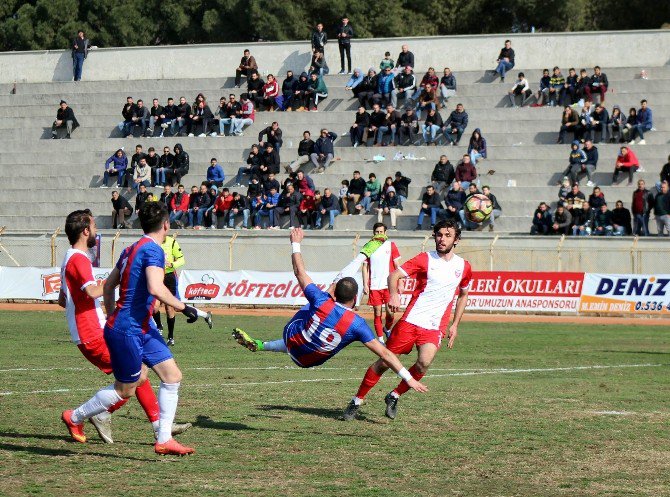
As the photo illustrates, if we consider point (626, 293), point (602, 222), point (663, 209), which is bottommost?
point (626, 293)

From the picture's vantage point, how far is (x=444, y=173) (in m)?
38.0

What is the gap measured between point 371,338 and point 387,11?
5646 cm

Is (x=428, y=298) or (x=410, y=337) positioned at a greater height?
(x=428, y=298)

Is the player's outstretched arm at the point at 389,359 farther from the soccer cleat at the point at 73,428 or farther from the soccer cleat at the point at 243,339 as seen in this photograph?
the soccer cleat at the point at 73,428

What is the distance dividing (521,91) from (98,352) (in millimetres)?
35137

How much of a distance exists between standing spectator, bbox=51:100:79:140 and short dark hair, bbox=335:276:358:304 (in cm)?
3814

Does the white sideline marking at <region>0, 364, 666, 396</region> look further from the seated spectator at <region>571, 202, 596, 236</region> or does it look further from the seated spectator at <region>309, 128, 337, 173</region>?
the seated spectator at <region>309, 128, 337, 173</region>

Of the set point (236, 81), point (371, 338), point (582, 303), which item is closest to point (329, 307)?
point (371, 338)

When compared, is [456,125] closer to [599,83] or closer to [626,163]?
[599,83]

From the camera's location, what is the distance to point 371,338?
34.7 ft

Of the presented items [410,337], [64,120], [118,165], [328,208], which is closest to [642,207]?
[328,208]

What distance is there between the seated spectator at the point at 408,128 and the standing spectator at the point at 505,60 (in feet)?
15.7

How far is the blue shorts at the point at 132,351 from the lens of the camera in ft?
29.9

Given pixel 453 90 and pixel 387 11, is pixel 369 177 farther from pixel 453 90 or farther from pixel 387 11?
pixel 387 11
